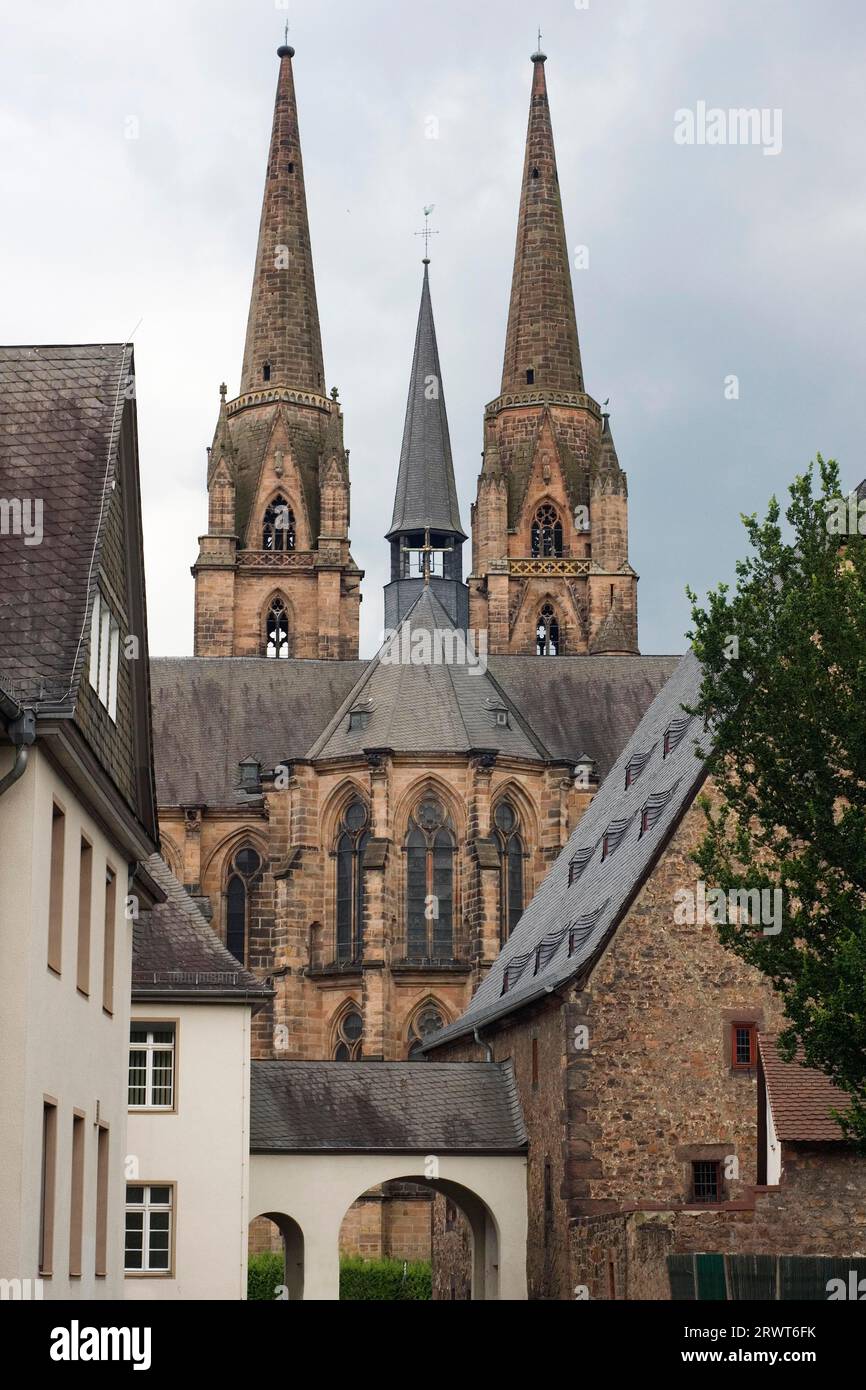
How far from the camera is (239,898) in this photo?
222ft

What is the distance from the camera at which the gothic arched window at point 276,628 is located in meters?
81.4

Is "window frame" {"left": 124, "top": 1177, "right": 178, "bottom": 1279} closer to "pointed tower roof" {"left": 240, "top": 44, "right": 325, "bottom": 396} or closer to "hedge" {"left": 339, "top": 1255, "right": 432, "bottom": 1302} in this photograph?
"hedge" {"left": 339, "top": 1255, "right": 432, "bottom": 1302}

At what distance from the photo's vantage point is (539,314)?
3487 inches

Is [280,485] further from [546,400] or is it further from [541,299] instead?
[541,299]

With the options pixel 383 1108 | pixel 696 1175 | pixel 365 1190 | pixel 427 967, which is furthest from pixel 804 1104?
pixel 427 967

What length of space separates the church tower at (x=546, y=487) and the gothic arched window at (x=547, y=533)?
4cm

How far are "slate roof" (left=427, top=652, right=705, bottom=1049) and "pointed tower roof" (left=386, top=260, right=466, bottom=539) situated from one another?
3755 cm

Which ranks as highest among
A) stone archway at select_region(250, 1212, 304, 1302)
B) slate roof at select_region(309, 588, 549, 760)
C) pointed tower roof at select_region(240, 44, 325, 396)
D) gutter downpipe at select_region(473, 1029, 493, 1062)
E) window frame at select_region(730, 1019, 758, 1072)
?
pointed tower roof at select_region(240, 44, 325, 396)

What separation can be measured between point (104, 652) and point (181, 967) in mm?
11862

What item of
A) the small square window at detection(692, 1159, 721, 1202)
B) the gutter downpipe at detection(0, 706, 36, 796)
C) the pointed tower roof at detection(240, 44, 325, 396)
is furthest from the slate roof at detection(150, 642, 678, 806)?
the gutter downpipe at detection(0, 706, 36, 796)

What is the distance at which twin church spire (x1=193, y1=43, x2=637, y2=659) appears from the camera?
81625 mm
